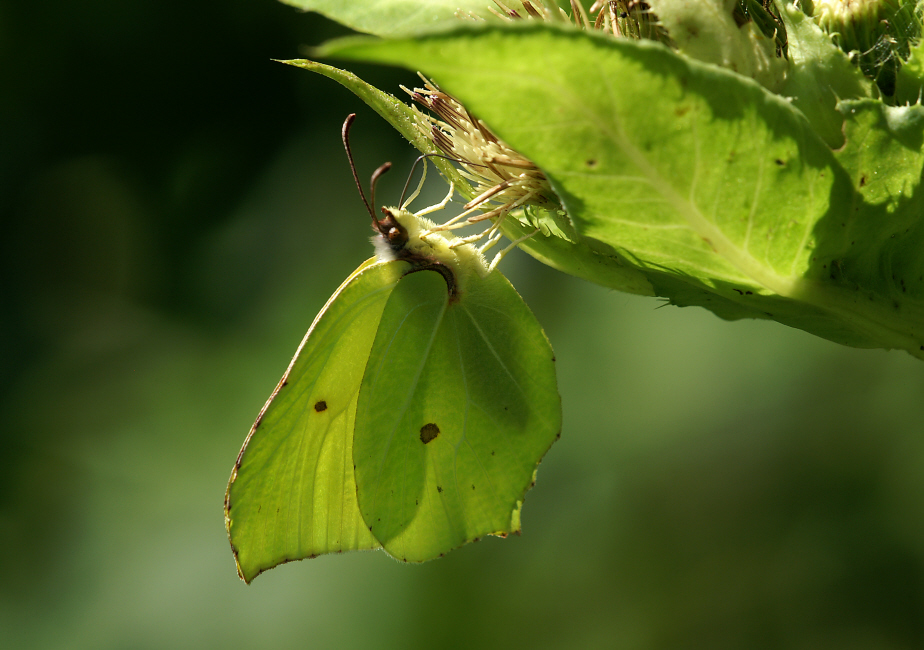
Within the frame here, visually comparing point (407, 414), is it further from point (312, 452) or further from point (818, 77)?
point (818, 77)

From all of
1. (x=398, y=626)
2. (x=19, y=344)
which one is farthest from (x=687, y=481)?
(x=19, y=344)

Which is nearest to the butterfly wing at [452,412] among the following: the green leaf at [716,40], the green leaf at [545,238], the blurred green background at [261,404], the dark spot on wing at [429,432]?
the dark spot on wing at [429,432]

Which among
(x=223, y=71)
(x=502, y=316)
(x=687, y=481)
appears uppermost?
(x=223, y=71)

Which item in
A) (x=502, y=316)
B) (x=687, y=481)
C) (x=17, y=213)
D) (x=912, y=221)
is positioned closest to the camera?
(x=912, y=221)

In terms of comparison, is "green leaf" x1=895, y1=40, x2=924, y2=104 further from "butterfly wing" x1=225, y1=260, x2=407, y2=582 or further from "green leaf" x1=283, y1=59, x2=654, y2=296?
"butterfly wing" x1=225, y1=260, x2=407, y2=582

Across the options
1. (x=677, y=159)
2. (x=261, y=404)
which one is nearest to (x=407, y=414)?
(x=677, y=159)

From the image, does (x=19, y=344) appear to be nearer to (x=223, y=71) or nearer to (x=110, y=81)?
(x=110, y=81)
